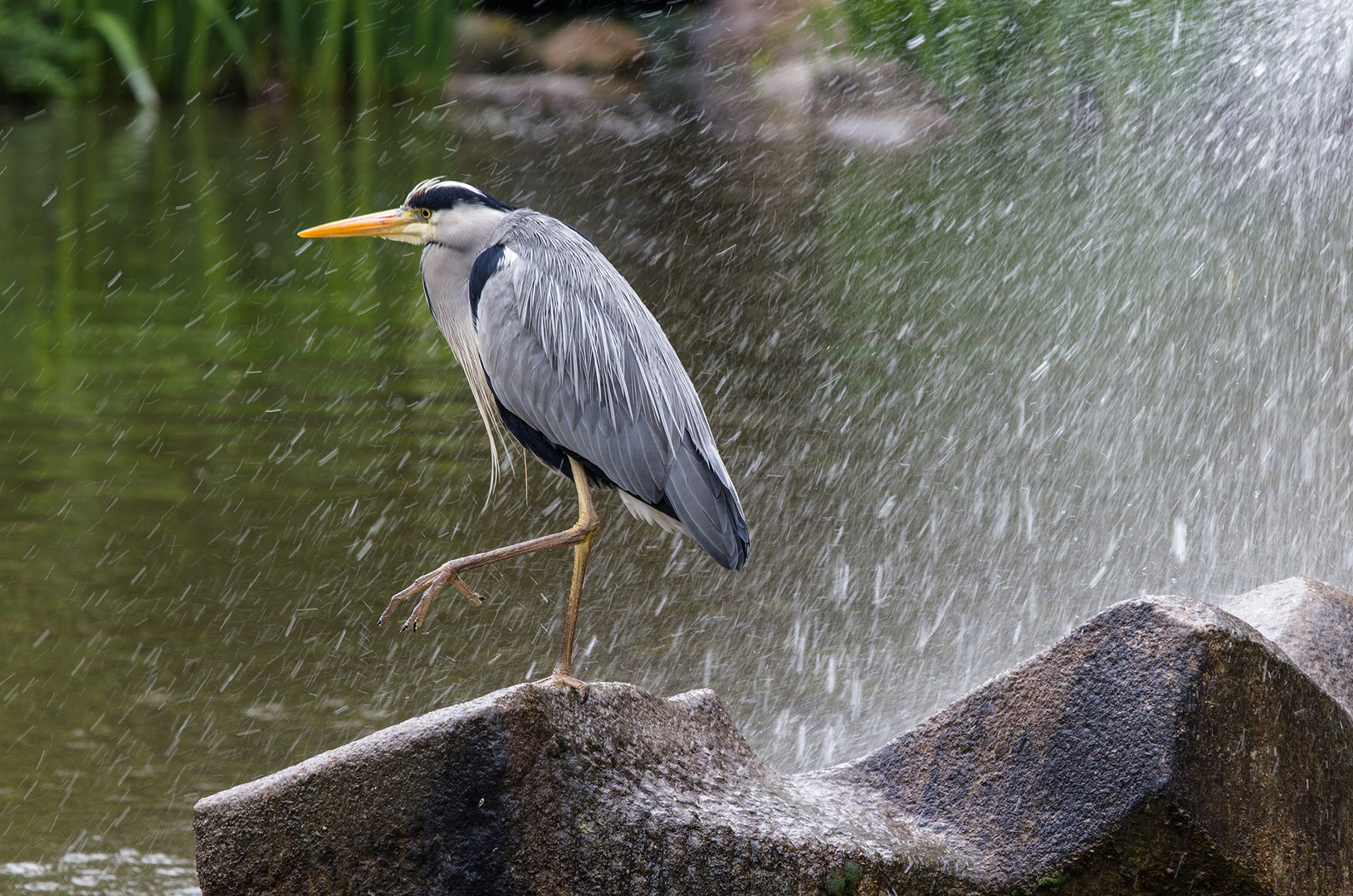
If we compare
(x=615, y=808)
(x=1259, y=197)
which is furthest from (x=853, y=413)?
(x=1259, y=197)

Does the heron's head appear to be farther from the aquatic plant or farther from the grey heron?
the aquatic plant

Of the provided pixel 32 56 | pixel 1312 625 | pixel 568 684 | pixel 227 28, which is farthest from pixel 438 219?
pixel 32 56

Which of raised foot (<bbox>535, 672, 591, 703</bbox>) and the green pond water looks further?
the green pond water

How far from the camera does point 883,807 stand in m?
3.08

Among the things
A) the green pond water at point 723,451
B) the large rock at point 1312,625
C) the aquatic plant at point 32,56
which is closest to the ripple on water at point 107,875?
the green pond water at point 723,451

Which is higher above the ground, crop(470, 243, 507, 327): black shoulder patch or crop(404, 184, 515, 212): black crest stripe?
crop(404, 184, 515, 212): black crest stripe

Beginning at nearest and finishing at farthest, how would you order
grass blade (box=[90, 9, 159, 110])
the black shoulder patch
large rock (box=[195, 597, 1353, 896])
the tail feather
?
large rock (box=[195, 597, 1353, 896]), the tail feather, the black shoulder patch, grass blade (box=[90, 9, 159, 110])

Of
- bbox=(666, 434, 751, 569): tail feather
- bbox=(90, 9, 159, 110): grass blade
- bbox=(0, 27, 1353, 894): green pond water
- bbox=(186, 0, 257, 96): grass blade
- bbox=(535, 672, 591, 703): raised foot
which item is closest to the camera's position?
bbox=(535, 672, 591, 703): raised foot

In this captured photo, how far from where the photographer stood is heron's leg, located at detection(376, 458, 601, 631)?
3.12m

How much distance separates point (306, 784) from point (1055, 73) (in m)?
13.7

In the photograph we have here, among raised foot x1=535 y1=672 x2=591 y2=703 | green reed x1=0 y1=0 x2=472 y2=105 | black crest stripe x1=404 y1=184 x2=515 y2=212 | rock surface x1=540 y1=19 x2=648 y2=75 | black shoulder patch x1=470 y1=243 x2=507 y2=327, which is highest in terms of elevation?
black crest stripe x1=404 y1=184 x2=515 y2=212

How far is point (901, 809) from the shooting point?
3.07 metres

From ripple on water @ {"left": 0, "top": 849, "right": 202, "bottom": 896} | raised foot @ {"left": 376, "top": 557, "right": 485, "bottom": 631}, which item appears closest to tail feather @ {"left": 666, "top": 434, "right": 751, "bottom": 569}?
raised foot @ {"left": 376, "top": 557, "right": 485, "bottom": 631}

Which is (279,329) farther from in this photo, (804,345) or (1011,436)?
(1011,436)
